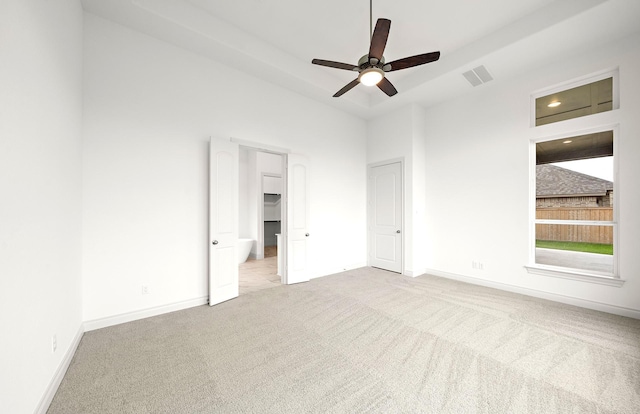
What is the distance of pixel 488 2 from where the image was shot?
9.55 ft

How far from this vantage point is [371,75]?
2553 millimetres

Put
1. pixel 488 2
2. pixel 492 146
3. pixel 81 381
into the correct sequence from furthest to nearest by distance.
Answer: pixel 492 146
pixel 488 2
pixel 81 381

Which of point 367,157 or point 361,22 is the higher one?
point 361,22

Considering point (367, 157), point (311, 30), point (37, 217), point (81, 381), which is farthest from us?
point (367, 157)

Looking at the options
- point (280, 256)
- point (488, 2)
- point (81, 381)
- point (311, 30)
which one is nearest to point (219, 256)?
point (280, 256)

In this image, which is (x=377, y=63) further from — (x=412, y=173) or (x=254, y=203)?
(x=254, y=203)

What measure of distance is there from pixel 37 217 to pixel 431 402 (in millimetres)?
2851

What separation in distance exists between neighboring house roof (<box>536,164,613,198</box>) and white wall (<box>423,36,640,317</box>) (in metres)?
0.34

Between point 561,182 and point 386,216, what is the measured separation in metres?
2.89

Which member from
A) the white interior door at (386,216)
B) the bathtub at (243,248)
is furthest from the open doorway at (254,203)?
the white interior door at (386,216)

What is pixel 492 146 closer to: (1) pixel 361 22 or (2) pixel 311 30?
(1) pixel 361 22

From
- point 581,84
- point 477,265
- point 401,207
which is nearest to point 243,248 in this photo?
point 401,207

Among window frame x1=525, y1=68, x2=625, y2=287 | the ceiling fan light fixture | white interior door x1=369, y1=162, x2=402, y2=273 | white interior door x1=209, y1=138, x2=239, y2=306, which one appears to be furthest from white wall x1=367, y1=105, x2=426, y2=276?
white interior door x1=209, y1=138, x2=239, y2=306

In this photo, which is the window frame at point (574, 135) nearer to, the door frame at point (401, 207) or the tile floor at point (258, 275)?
the door frame at point (401, 207)
